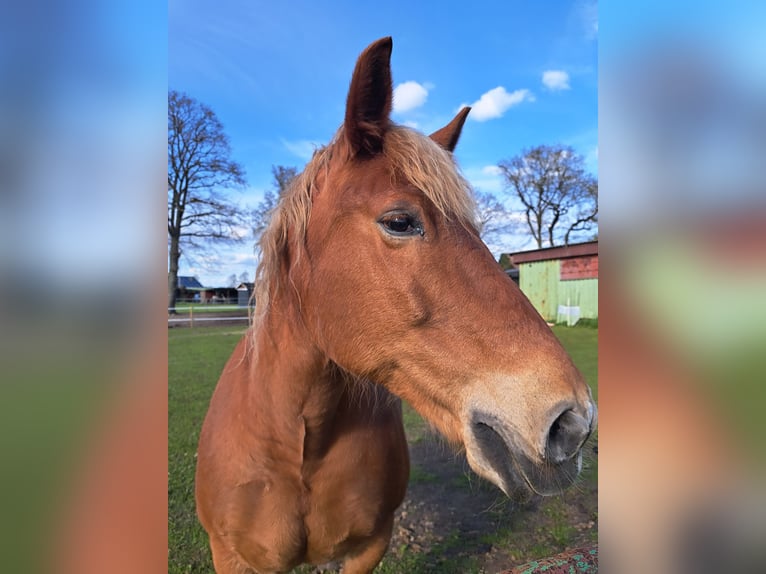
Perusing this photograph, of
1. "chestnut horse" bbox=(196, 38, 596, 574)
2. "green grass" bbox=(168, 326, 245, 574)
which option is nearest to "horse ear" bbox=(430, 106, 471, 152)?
"chestnut horse" bbox=(196, 38, 596, 574)

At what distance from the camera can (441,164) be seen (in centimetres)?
195

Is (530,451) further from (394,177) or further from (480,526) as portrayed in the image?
(480,526)

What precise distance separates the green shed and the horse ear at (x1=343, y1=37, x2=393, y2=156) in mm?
15443

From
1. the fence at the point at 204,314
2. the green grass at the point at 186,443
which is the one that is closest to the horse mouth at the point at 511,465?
the green grass at the point at 186,443

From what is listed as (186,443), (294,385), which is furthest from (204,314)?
(294,385)

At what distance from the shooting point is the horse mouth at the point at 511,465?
1.48 metres

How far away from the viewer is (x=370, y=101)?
2010 mm

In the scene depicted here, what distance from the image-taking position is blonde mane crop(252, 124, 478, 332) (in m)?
1.86

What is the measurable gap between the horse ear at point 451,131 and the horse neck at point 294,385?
4.45 ft

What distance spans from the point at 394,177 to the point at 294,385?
45.4 inches

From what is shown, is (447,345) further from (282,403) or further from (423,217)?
(282,403)

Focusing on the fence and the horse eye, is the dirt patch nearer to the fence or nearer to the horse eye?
the horse eye
